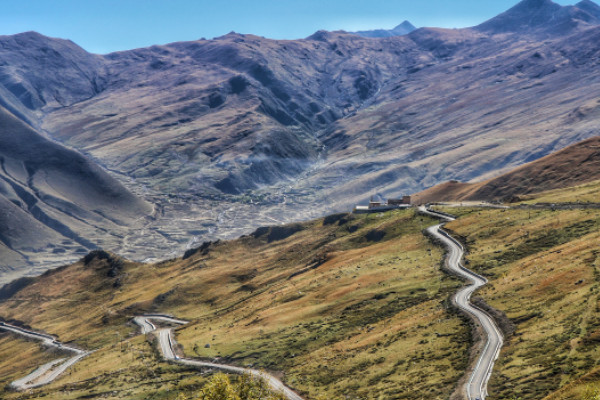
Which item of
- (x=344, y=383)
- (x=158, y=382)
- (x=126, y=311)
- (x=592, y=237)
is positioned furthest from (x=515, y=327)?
(x=126, y=311)

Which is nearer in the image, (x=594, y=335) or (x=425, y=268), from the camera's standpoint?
(x=594, y=335)

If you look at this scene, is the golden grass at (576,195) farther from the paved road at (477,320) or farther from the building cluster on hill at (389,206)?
the building cluster on hill at (389,206)

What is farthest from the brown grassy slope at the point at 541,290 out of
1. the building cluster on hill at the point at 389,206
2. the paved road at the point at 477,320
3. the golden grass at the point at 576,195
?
the building cluster on hill at the point at 389,206

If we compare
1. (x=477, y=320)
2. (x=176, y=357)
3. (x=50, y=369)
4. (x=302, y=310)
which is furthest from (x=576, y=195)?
(x=50, y=369)

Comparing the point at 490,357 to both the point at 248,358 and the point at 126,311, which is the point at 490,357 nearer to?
the point at 248,358

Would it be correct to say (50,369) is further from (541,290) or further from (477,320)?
(541,290)

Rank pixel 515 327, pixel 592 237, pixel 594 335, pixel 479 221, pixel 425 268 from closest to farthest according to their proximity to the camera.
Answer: pixel 594 335 < pixel 515 327 < pixel 592 237 < pixel 425 268 < pixel 479 221

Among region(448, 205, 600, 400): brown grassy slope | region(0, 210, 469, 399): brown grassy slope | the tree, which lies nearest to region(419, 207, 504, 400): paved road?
region(448, 205, 600, 400): brown grassy slope
